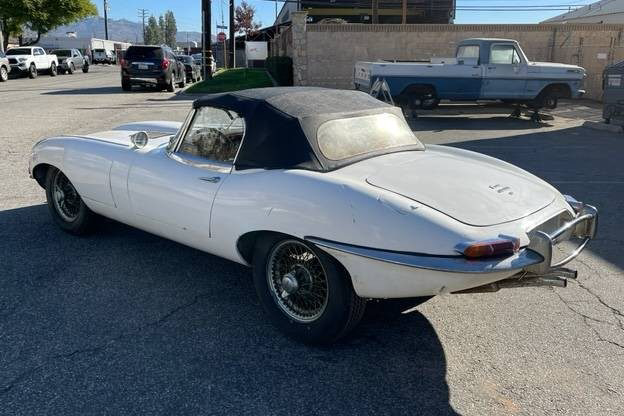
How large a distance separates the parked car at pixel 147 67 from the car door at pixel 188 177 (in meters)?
18.8

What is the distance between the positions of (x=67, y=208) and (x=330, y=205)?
10.0 feet

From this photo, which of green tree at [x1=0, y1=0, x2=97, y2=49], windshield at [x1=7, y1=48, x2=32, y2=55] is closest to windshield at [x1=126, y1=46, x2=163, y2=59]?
windshield at [x1=7, y1=48, x2=32, y2=55]

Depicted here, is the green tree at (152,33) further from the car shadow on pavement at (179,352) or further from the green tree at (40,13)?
the car shadow on pavement at (179,352)

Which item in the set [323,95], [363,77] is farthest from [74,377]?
[363,77]

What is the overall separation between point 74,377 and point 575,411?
8.37 feet

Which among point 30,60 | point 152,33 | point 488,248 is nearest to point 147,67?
point 30,60

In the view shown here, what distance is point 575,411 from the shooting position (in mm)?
2723

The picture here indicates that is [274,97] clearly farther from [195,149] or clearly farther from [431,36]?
[431,36]

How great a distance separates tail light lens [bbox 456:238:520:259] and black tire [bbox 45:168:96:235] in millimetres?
3383

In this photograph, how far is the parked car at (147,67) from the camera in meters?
21.7

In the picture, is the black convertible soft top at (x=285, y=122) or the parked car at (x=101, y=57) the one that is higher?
the parked car at (x=101, y=57)

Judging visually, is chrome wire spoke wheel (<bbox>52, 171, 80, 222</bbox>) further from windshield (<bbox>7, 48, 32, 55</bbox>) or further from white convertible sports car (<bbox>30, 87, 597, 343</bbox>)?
windshield (<bbox>7, 48, 32, 55</bbox>)

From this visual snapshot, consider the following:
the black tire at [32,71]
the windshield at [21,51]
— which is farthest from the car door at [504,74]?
the windshield at [21,51]

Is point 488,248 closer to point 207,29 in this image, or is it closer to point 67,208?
point 67,208
